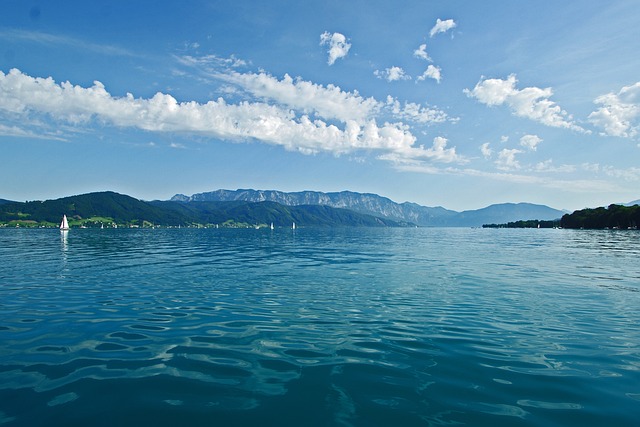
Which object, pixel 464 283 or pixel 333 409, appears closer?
pixel 333 409

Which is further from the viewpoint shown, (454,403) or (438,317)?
(438,317)

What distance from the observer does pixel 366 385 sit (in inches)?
477

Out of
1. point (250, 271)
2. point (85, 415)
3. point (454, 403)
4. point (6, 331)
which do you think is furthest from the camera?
point (250, 271)

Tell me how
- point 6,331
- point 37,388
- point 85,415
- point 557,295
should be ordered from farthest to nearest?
point 557,295 → point 6,331 → point 37,388 → point 85,415

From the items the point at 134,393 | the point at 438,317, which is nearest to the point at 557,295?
the point at 438,317

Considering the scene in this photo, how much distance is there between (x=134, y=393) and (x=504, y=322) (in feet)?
62.6

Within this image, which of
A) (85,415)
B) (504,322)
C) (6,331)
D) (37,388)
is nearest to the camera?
(85,415)

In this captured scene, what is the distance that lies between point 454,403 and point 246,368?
754cm

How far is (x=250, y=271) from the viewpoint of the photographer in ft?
140

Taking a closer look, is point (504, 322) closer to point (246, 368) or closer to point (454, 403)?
point (454, 403)

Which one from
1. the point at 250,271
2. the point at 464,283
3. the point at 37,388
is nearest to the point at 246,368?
the point at 37,388

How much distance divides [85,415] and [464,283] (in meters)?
31.9

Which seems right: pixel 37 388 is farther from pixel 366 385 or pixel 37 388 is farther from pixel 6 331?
pixel 366 385

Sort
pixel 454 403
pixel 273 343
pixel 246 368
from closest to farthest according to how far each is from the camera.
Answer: pixel 454 403
pixel 246 368
pixel 273 343
